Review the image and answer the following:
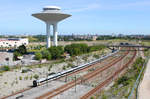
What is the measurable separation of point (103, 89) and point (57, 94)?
690 centimetres

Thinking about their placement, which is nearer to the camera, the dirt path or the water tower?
the dirt path

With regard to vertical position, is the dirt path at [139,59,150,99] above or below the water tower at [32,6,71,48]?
below

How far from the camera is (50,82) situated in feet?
90.2

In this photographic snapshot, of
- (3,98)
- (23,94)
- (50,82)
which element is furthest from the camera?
(50,82)

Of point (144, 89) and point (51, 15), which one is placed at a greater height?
point (51, 15)

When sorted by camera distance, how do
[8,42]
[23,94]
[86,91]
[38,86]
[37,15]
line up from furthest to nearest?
[8,42] < [37,15] < [38,86] < [86,91] < [23,94]

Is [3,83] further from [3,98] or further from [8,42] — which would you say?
[8,42]

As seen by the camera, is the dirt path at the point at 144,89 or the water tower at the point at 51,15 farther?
the water tower at the point at 51,15

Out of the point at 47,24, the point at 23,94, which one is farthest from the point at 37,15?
the point at 23,94

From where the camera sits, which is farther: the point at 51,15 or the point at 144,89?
the point at 51,15

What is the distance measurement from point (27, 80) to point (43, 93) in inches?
290

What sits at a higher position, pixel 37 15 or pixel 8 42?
pixel 37 15

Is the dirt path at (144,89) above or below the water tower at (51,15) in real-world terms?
below

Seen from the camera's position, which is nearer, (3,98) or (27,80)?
(3,98)
